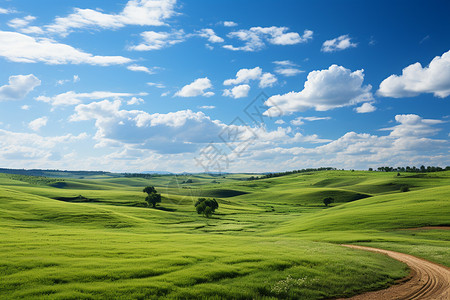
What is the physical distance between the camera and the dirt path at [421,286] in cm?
2037

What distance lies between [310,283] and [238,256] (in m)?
8.23

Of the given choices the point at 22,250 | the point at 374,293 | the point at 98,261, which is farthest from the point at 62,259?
the point at 374,293

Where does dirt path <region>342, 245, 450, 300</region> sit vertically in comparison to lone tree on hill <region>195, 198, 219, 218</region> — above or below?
above

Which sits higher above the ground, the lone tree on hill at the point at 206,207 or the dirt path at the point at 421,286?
the dirt path at the point at 421,286

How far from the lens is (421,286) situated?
22.2m

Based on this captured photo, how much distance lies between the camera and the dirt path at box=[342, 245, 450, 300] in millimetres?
20367

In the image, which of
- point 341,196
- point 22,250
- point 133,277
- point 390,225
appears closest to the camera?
point 133,277

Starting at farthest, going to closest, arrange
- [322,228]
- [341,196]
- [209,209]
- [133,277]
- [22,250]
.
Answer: [341,196] < [209,209] < [322,228] < [22,250] < [133,277]

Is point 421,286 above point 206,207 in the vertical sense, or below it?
above

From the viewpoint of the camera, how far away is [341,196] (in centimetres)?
17212

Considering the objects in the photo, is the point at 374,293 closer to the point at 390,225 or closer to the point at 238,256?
the point at 238,256

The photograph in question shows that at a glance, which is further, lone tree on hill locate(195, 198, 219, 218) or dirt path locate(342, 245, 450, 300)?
lone tree on hill locate(195, 198, 219, 218)

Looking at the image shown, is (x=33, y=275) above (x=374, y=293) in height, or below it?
above

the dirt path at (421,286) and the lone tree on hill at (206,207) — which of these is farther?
the lone tree on hill at (206,207)
